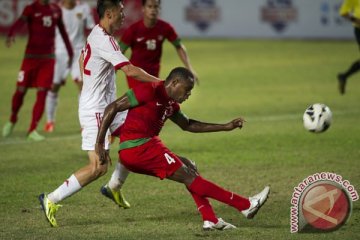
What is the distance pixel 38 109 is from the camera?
14305mm

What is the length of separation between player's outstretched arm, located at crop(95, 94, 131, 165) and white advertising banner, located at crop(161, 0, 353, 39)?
2453cm

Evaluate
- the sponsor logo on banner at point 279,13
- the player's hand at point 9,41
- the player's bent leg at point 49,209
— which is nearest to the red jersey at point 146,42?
the player's hand at point 9,41

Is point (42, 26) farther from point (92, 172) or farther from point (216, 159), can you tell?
point (92, 172)

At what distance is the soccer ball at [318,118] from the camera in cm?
920

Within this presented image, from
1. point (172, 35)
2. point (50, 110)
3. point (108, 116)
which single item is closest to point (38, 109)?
point (50, 110)

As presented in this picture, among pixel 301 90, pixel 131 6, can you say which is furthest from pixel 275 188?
pixel 131 6

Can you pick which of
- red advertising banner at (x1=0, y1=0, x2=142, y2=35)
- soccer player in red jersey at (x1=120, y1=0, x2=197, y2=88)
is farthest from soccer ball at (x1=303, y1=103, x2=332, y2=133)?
red advertising banner at (x1=0, y1=0, x2=142, y2=35)

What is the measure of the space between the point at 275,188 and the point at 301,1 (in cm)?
2303

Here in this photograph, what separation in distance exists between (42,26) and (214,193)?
7253 mm

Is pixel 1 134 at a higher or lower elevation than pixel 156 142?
lower

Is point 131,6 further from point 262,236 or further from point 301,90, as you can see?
point 262,236

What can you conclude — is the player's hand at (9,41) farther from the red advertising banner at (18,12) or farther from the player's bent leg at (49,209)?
the red advertising banner at (18,12)

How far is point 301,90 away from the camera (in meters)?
20.4

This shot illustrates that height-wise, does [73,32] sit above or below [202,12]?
above
